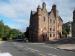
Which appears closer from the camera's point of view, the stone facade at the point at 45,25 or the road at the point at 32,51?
the road at the point at 32,51

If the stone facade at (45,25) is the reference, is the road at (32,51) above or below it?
below

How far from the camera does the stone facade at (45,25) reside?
99750 millimetres

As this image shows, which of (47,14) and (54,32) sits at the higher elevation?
(47,14)

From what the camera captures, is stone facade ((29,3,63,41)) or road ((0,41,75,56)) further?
stone facade ((29,3,63,41))

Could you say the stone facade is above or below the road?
above

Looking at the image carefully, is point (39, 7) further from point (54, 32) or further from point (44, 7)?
point (54, 32)

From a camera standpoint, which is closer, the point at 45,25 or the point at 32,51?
the point at 32,51

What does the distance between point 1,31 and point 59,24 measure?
25.9m

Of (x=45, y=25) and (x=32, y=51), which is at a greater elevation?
(x=45, y=25)

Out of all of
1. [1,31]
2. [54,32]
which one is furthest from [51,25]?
[1,31]

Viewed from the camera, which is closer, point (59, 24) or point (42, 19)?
point (42, 19)

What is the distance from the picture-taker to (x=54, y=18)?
348 ft

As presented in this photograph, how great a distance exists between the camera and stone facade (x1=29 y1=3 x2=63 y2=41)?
99750 mm

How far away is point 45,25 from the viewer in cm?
10238
